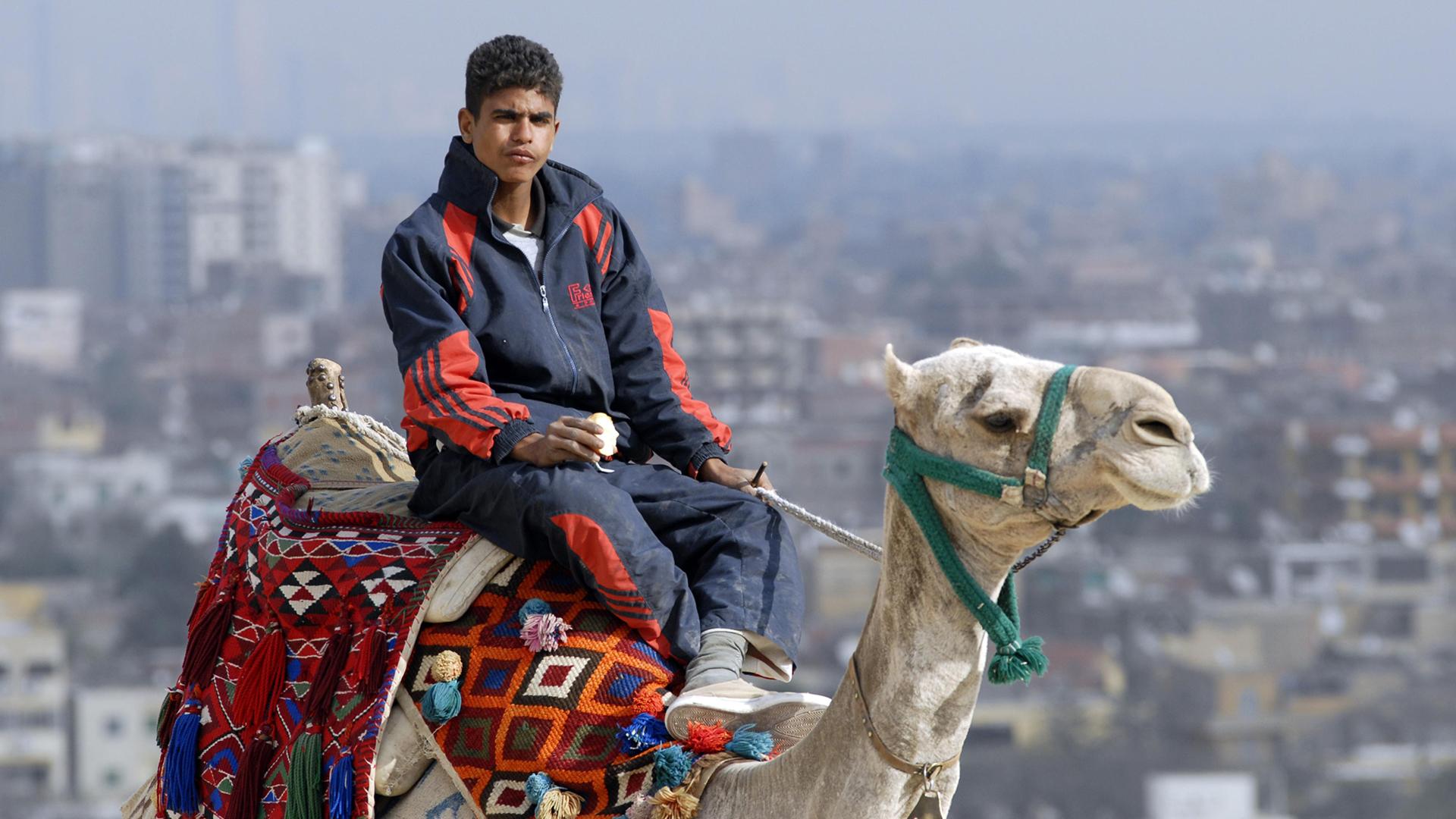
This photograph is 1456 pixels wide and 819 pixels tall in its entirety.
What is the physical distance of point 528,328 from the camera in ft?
12.9

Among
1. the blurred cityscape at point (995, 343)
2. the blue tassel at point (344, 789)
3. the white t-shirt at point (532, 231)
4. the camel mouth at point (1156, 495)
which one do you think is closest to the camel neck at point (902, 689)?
the camel mouth at point (1156, 495)

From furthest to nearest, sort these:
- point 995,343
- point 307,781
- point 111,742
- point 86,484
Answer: point 86,484, point 111,742, point 995,343, point 307,781

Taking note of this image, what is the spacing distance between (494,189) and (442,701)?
845mm

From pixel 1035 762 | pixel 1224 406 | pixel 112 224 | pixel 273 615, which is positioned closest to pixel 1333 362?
pixel 1224 406

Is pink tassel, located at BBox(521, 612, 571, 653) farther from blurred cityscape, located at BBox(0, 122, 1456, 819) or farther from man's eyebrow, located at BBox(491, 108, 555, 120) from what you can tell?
blurred cityscape, located at BBox(0, 122, 1456, 819)

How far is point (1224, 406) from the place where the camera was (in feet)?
332

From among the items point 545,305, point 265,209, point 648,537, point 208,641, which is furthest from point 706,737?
point 265,209

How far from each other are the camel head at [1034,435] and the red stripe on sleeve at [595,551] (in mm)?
650

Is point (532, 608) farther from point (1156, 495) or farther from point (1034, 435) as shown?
point (1156, 495)

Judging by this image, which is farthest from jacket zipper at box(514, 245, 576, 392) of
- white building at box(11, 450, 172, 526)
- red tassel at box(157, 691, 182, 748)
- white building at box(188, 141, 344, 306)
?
white building at box(188, 141, 344, 306)

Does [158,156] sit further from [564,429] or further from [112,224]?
[564,429]

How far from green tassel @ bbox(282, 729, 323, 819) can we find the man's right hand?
1.99 ft

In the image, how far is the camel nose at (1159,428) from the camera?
2.97 m

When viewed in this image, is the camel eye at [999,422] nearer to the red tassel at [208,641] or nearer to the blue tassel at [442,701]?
the blue tassel at [442,701]
